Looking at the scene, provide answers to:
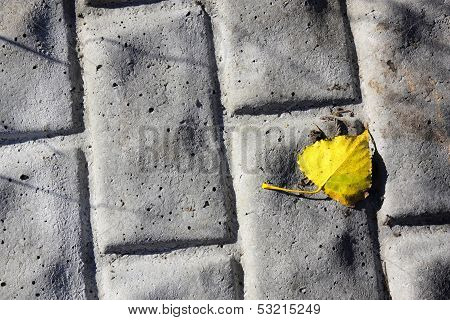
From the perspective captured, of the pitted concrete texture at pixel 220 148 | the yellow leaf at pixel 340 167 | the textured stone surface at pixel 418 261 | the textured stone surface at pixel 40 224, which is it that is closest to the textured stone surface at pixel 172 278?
the pitted concrete texture at pixel 220 148

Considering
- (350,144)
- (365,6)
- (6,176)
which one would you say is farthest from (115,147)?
(365,6)

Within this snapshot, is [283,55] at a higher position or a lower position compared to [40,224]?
higher

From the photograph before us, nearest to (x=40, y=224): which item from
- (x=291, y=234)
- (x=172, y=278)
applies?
(x=172, y=278)

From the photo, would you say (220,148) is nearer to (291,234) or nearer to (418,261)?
(291,234)

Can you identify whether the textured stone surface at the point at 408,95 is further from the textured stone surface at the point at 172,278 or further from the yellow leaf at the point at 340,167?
the textured stone surface at the point at 172,278

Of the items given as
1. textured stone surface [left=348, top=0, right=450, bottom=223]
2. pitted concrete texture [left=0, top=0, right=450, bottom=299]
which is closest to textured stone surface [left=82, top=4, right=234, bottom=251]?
pitted concrete texture [left=0, top=0, right=450, bottom=299]

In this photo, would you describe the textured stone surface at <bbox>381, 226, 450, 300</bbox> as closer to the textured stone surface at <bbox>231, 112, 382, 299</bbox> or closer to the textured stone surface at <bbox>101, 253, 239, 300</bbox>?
the textured stone surface at <bbox>231, 112, 382, 299</bbox>

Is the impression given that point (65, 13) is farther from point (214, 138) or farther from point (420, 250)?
point (420, 250)
